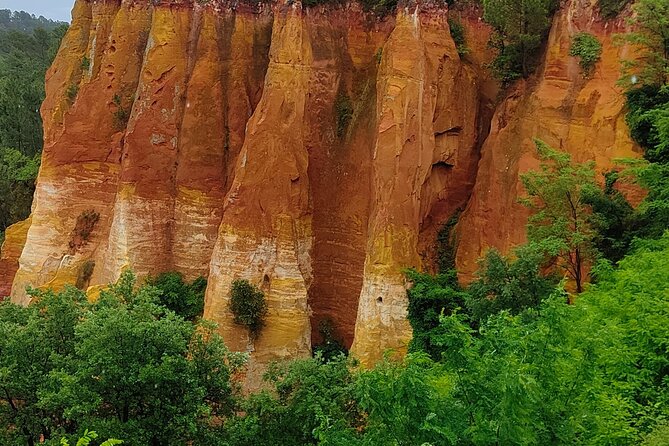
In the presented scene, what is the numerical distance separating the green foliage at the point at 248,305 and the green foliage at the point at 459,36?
10.6m

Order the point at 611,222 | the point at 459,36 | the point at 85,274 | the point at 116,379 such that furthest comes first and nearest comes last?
the point at 85,274 < the point at 459,36 < the point at 611,222 < the point at 116,379

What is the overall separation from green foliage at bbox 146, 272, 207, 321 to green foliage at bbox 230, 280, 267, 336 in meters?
2.74

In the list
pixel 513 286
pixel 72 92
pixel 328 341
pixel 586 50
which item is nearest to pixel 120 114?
pixel 72 92

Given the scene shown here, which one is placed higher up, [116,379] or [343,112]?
[343,112]

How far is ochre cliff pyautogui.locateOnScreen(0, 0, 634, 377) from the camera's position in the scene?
18.7 m

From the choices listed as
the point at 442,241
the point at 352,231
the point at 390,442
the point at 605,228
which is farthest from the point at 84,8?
the point at 390,442

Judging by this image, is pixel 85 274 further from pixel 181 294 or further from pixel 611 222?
pixel 611 222

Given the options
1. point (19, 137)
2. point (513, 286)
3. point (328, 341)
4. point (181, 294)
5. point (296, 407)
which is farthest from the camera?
point (19, 137)

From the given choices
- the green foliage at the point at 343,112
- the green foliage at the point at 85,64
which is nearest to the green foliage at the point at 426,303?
the green foliage at the point at 343,112

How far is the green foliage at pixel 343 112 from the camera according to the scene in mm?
22000

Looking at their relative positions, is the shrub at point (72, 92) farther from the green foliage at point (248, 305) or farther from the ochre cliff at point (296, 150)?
the green foliage at point (248, 305)

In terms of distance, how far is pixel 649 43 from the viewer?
1553 centimetres

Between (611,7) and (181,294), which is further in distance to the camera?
(181,294)

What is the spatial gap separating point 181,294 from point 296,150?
6.96 metres
